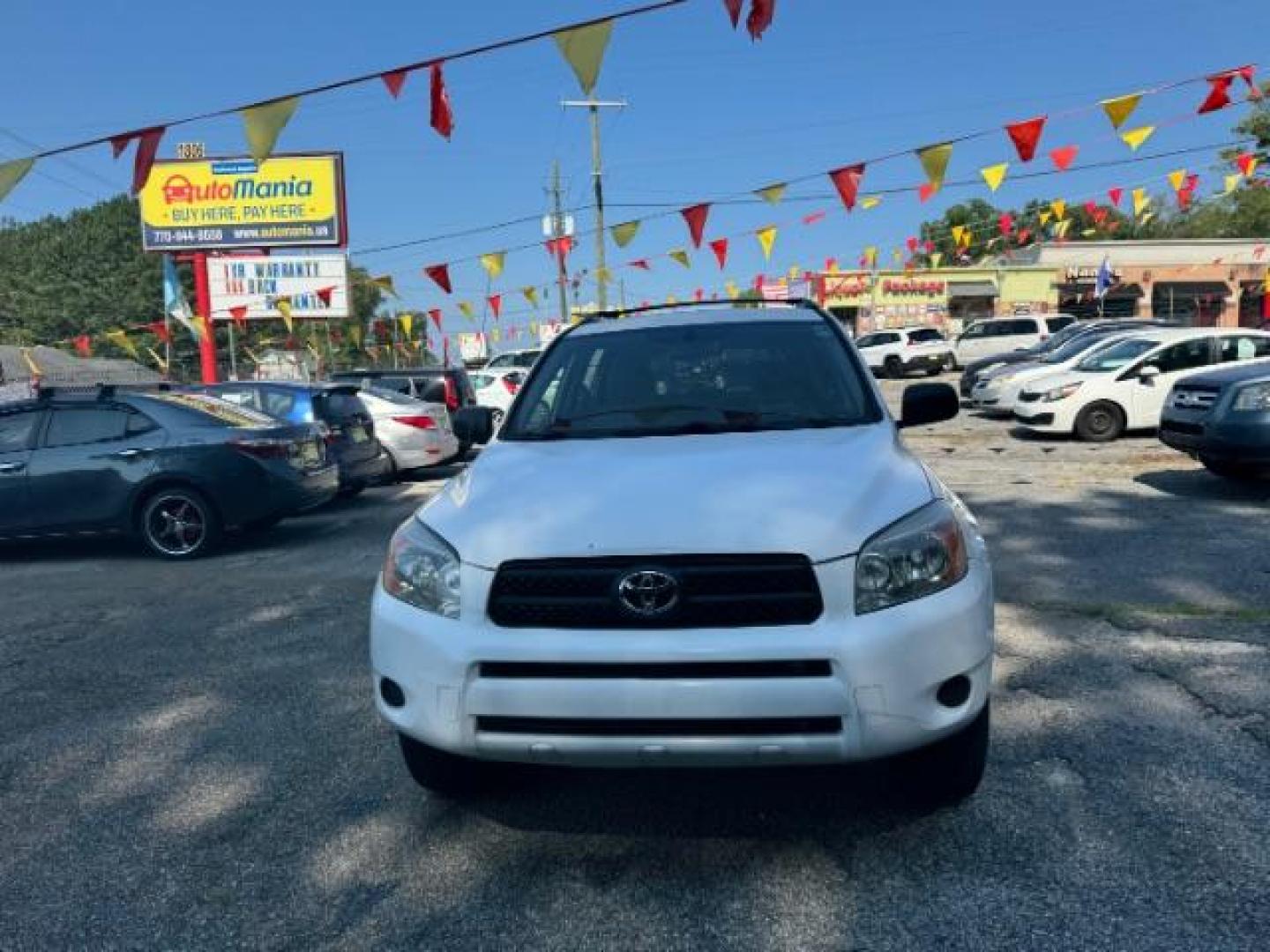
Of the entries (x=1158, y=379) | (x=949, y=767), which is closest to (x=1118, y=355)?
(x=1158, y=379)

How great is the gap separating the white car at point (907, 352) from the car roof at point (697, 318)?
27760mm

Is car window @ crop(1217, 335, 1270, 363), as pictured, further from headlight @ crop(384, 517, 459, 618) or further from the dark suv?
headlight @ crop(384, 517, 459, 618)

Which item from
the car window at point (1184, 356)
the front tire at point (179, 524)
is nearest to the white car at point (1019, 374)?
the car window at point (1184, 356)

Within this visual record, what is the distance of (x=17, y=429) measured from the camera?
8.59 metres

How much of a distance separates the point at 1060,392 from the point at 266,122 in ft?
34.9

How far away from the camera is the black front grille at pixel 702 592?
103 inches

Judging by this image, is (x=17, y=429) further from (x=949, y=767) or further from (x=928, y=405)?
(x=949, y=767)

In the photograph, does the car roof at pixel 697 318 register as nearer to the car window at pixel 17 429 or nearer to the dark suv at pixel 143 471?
the dark suv at pixel 143 471

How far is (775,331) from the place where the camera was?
173 inches

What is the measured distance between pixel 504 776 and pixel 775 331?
2225 millimetres

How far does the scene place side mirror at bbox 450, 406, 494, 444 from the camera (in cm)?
466

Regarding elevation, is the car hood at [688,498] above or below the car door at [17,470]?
above

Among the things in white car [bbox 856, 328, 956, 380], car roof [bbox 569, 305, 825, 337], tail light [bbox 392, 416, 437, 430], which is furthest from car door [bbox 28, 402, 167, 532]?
white car [bbox 856, 328, 956, 380]

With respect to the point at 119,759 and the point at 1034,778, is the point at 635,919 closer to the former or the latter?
the point at 1034,778
